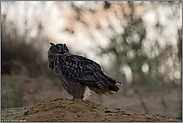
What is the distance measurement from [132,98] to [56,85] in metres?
4.11

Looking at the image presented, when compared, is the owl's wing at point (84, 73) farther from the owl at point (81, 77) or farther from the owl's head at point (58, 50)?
the owl's head at point (58, 50)

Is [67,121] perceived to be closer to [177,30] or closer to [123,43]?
[123,43]

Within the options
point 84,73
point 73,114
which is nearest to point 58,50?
point 84,73

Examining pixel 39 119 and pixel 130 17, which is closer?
pixel 39 119

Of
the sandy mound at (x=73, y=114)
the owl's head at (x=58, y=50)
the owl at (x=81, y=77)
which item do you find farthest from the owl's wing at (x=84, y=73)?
the sandy mound at (x=73, y=114)

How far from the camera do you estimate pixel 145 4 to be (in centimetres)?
643

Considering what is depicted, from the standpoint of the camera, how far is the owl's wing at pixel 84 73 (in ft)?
12.4

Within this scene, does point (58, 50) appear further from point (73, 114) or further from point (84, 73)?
point (73, 114)

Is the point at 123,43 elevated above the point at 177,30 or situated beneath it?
situated beneath

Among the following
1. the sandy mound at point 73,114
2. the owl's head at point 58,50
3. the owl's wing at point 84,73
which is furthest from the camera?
the owl's head at point 58,50

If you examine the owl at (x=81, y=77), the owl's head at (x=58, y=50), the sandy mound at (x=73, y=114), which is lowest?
the sandy mound at (x=73, y=114)

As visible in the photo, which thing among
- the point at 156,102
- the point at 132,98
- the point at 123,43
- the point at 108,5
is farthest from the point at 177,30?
the point at 132,98

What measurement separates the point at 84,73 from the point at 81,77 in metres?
0.09

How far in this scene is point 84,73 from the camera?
3852 mm
